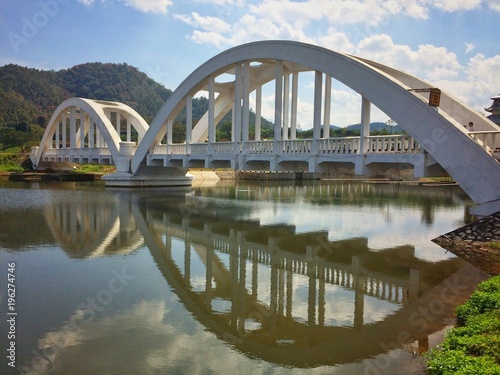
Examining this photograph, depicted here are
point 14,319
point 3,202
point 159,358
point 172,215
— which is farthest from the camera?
point 3,202

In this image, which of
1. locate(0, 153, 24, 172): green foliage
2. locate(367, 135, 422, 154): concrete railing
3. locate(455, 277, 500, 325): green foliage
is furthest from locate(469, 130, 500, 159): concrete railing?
locate(0, 153, 24, 172): green foliage

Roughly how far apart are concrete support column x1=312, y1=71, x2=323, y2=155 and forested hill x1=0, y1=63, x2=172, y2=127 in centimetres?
6136

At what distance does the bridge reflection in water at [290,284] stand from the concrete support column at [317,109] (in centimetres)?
318

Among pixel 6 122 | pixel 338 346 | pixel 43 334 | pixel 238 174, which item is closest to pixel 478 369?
pixel 338 346

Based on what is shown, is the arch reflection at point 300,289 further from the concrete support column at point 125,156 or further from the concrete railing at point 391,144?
the concrete support column at point 125,156

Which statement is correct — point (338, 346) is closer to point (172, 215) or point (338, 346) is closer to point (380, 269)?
point (380, 269)

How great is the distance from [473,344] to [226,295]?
14.6 feet

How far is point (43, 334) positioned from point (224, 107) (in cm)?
2261

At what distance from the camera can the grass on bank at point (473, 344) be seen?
4.88 m

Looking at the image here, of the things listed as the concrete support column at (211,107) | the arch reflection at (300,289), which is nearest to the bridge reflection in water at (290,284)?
the arch reflection at (300,289)

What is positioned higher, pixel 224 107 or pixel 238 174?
pixel 224 107

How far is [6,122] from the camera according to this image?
73250mm

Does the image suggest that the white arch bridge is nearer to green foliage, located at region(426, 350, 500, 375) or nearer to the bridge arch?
the bridge arch

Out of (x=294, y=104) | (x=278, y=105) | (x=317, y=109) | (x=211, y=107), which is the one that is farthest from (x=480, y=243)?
(x=211, y=107)
